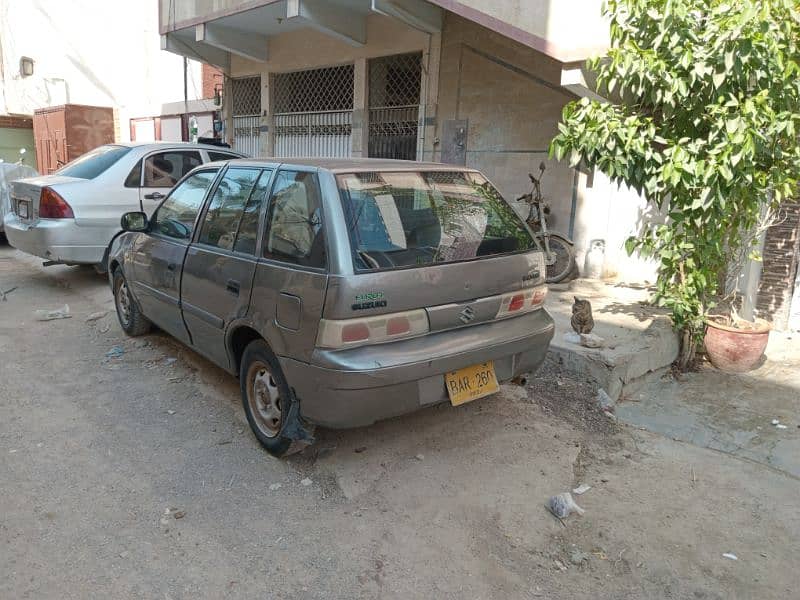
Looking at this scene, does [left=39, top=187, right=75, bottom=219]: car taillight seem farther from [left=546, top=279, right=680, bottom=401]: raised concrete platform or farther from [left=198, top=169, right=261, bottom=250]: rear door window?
[left=546, top=279, right=680, bottom=401]: raised concrete platform

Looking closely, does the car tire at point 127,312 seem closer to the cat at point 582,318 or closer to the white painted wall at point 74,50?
the cat at point 582,318

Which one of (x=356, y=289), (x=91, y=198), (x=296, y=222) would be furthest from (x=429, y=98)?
(x=356, y=289)

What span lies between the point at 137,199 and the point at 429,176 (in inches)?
201

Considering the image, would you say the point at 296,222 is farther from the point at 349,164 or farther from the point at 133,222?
the point at 133,222

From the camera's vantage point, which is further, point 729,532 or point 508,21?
point 508,21

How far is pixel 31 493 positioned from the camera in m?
3.28

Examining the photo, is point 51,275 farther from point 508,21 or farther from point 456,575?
point 456,575

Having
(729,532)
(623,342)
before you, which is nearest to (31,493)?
(729,532)

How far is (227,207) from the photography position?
13.4 ft

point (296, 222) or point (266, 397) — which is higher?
point (296, 222)

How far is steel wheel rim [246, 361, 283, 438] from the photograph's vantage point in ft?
11.9

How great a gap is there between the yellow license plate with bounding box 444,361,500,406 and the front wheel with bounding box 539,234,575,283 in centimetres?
389

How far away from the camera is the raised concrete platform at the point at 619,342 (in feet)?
15.1

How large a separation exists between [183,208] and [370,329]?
2.32 metres
